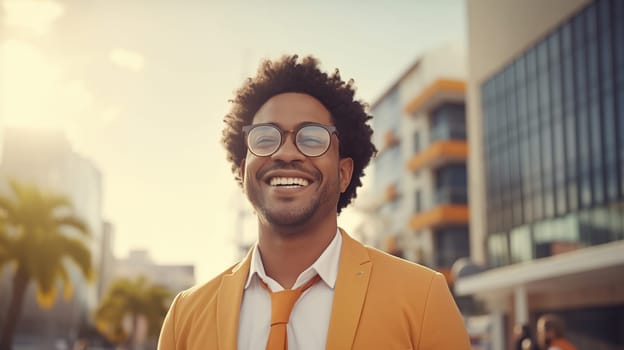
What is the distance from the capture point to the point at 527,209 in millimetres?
29844

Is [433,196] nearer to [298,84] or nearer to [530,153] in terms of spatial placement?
[530,153]

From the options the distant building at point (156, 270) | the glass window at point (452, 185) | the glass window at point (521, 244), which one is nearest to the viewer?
the glass window at point (521, 244)

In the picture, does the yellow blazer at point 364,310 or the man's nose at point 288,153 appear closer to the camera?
the yellow blazer at point 364,310

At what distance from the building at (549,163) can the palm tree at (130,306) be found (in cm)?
3297

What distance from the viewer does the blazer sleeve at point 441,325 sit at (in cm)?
265

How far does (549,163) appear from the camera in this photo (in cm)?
2792

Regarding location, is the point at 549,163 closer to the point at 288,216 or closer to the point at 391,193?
the point at 391,193

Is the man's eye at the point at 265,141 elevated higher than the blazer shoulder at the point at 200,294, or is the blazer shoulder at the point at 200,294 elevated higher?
the man's eye at the point at 265,141

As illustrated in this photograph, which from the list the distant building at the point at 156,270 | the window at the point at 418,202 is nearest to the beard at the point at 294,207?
the window at the point at 418,202

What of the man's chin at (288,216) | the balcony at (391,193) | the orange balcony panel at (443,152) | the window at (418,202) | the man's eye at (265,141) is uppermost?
the orange balcony panel at (443,152)

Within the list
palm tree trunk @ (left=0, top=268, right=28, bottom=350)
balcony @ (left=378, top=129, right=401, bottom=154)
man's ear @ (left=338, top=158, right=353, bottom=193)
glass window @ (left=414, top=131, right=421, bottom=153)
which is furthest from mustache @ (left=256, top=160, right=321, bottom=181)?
balcony @ (left=378, top=129, right=401, bottom=154)

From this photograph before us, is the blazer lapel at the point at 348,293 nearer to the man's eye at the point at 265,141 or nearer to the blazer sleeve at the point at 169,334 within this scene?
the man's eye at the point at 265,141

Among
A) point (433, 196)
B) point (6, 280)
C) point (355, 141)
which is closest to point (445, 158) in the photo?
point (433, 196)

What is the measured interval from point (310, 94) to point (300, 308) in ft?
2.91
